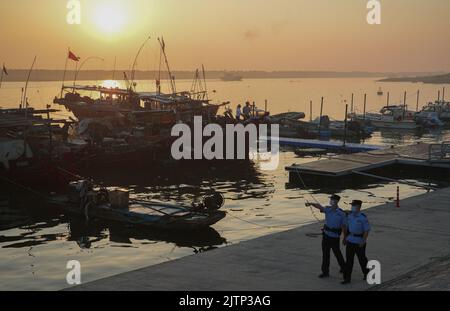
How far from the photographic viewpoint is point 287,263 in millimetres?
16641

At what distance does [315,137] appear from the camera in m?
68.9

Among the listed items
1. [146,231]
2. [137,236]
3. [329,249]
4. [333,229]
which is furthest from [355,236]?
[146,231]

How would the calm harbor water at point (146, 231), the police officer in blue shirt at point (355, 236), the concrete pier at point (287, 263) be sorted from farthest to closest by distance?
the calm harbor water at point (146, 231) < the concrete pier at point (287, 263) < the police officer in blue shirt at point (355, 236)

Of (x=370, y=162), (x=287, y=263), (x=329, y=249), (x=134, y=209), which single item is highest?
(x=329, y=249)

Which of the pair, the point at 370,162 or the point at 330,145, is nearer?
the point at 370,162

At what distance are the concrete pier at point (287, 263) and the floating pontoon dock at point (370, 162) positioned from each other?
15.7 meters

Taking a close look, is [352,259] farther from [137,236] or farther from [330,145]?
[330,145]

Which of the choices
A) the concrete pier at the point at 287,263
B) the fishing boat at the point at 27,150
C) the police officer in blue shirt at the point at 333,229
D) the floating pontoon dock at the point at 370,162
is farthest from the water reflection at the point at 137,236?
the floating pontoon dock at the point at 370,162

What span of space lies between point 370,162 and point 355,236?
87.6ft

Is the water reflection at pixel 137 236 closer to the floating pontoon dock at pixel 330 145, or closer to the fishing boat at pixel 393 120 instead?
the floating pontoon dock at pixel 330 145

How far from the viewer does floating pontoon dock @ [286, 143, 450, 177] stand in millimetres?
37875

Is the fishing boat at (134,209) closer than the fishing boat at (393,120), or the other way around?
the fishing boat at (134,209)

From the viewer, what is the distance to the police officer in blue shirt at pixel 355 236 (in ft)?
46.7

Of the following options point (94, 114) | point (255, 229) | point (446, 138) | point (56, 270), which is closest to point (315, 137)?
point (446, 138)
